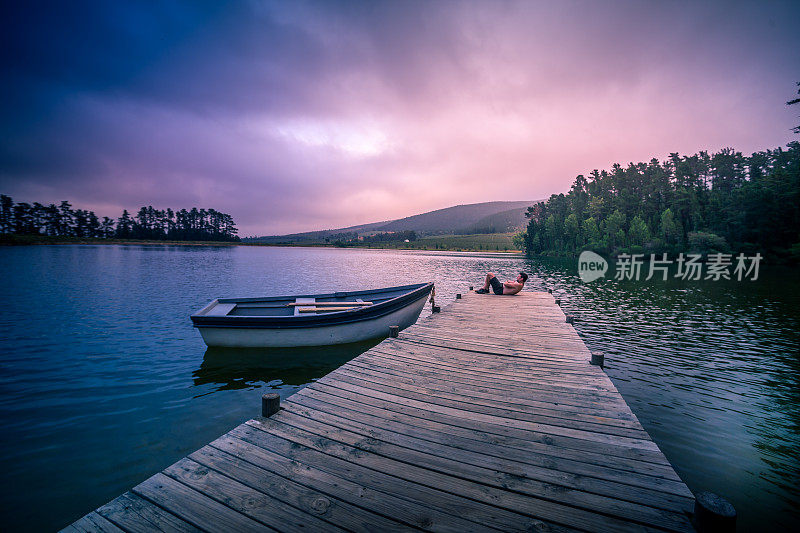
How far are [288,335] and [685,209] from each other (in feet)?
347

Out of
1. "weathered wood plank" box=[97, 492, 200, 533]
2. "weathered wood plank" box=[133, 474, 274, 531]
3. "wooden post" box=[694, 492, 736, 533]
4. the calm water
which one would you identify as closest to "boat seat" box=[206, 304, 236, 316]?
the calm water

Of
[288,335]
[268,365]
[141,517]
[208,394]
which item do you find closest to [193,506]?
[141,517]

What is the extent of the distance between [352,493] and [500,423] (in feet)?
8.46

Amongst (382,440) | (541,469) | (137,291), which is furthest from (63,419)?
(137,291)

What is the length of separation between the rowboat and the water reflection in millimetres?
491

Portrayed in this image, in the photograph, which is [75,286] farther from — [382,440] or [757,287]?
[757,287]

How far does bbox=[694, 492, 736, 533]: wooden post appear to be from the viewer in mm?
2611

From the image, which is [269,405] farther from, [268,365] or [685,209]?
[685,209]

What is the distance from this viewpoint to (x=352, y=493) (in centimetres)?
332

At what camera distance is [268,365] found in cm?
1099

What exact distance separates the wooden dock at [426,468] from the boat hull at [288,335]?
5402mm

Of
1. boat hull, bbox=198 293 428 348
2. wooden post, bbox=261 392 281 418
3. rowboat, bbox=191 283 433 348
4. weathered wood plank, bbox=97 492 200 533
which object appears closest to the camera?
weathered wood plank, bbox=97 492 200 533

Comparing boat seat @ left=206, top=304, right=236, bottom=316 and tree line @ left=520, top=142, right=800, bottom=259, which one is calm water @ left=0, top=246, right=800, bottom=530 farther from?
tree line @ left=520, top=142, right=800, bottom=259

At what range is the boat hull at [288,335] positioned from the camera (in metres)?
11.1
